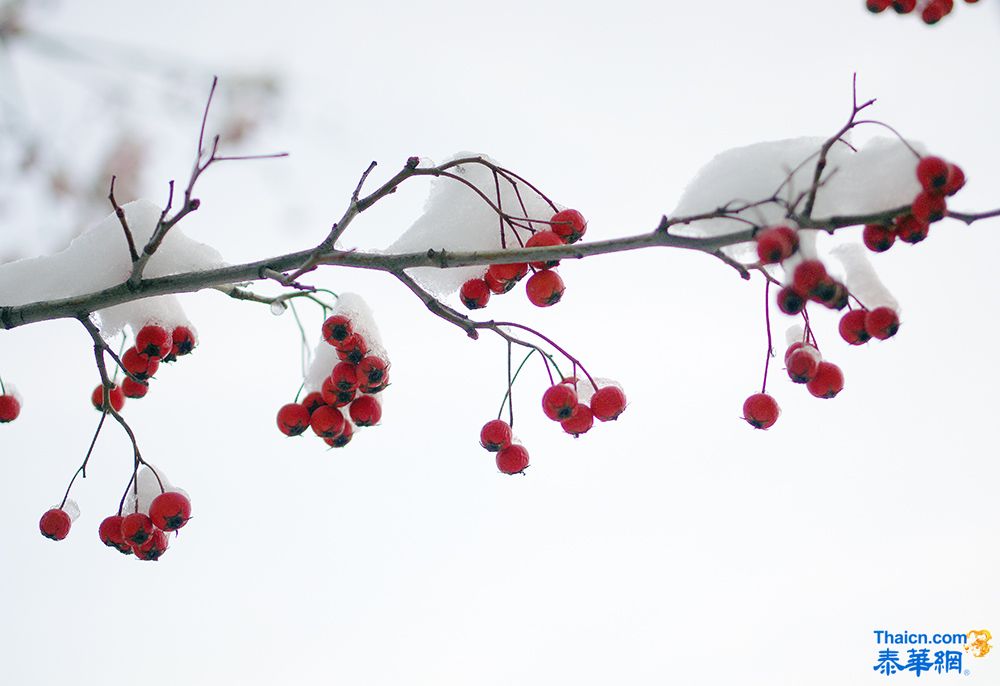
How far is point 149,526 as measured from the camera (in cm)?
204

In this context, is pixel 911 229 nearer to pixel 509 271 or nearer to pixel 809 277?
pixel 809 277

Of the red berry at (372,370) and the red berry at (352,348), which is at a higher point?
the red berry at (352,348)

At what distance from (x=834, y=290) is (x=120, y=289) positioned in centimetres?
132

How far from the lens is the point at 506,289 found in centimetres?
193

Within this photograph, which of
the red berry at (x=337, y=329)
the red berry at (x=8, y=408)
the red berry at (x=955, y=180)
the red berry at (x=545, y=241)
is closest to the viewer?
the red berry at (x=955, y=180)

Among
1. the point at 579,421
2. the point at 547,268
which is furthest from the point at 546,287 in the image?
the point at 579,421

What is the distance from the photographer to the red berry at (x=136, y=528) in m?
2.02

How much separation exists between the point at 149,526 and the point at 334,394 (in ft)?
1.86

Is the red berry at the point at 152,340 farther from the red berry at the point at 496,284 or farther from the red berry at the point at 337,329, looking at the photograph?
the red berry at the point at 496,284

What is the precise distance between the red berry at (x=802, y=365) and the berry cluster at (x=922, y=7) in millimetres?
1501

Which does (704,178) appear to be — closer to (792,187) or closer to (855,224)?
(792,187)

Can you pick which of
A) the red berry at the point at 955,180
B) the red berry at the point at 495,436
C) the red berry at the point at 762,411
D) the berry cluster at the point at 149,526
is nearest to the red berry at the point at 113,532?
the berry cluster at the point at 149,526

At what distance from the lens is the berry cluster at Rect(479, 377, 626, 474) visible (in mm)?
1890

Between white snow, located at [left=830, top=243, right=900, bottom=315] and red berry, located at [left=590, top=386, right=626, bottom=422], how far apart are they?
553mm
